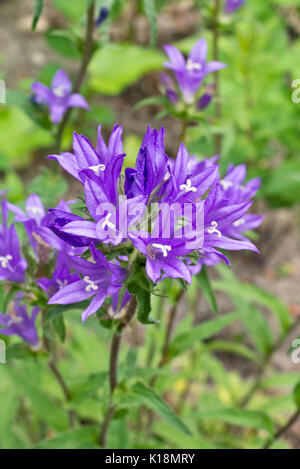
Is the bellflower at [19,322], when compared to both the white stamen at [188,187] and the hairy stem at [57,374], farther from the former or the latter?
the white stamen at [188,187]

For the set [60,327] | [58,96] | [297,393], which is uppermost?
[58,96]

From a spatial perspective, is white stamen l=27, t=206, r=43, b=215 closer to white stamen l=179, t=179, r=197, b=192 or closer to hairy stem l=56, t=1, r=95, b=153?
white stamen l=179, t=179, r=197, b=192

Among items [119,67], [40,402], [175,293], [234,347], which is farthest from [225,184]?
[119,67]

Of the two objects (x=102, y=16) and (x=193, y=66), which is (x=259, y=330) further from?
(x=102, y=16)

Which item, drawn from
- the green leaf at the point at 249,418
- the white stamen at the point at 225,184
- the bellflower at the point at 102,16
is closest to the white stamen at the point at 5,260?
the white stamen at the point at 225,184

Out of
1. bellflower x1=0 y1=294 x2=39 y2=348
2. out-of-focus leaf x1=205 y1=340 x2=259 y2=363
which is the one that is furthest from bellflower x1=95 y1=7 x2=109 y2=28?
out-of-focus leaf x1=205 y1=340 x2=259 y2=363

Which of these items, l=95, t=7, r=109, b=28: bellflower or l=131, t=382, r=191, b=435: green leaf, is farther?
l=95, t=7, r=109, b=28: bellflower

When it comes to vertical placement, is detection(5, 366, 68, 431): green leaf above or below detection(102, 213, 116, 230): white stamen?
below
